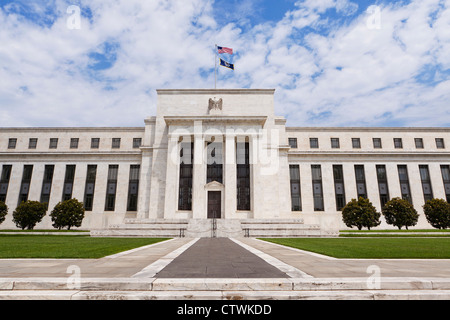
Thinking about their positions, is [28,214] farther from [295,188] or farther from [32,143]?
[295,188]

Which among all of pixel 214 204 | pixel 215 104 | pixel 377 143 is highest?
pixel 215 104

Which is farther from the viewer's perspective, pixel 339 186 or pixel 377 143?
pixel 377 143

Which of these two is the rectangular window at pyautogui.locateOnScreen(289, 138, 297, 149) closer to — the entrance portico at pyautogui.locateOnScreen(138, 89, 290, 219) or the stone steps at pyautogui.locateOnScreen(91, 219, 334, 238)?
the entrance portico at pyautogui.locateOnScreen(138, 89, 290, 219)

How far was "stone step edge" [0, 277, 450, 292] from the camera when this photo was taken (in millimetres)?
5312

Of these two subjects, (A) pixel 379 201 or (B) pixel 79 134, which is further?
(B) pixel 79 134

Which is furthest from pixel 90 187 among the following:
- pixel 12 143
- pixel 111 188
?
pixel 12 143

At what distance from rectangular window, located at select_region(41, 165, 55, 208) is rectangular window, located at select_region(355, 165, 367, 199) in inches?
2042

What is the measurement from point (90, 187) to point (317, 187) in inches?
1515

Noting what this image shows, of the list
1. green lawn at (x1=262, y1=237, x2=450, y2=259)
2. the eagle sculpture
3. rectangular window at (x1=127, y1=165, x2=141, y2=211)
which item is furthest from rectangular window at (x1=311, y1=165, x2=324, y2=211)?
rectangular window at (x1=127, y1=165, x2=141, y2=211)

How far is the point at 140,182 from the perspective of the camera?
42094 mm

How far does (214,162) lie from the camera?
41.7 metres

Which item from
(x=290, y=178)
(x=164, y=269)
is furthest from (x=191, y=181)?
(x=164, y=269)
